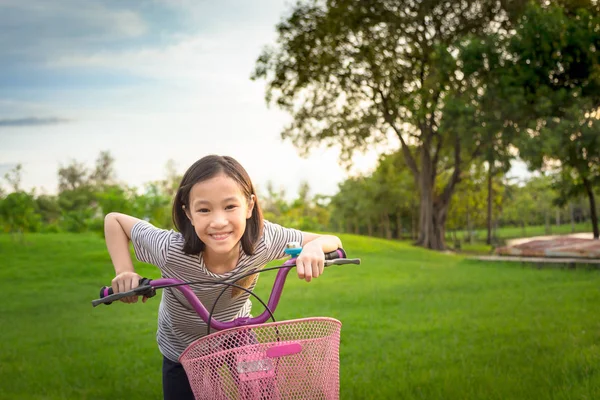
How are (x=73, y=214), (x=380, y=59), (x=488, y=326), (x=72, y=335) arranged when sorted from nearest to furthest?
(x=488, y=326)
(x=72, y=335)
(x=73, y=214)
(x=380, y=59)

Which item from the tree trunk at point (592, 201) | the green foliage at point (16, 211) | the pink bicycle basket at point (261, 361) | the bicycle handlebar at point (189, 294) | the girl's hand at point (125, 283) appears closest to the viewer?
the pink bicycle basket at point (261, 361)

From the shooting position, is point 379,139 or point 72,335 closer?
point 72,335

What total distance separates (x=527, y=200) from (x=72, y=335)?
44.4m

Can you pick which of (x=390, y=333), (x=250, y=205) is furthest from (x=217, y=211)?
(x=390, y=333)

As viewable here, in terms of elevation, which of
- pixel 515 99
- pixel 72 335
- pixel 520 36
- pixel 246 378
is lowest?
pixel 72 335

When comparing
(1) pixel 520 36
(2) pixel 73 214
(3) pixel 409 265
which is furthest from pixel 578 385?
(2) pixel 73 214

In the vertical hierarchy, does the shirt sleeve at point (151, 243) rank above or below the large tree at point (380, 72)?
below

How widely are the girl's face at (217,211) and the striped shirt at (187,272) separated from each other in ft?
1.02

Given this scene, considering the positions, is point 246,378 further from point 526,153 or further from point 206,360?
point 526,153

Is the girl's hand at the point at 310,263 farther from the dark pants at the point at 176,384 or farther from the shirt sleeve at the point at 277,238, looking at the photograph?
the dark pants at the point at 176,384

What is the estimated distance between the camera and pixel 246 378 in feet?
6.69

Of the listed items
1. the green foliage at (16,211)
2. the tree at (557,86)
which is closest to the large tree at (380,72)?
the tree at (557,86)

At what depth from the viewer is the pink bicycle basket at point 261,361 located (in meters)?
2.04

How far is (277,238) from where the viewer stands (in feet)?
9.77
